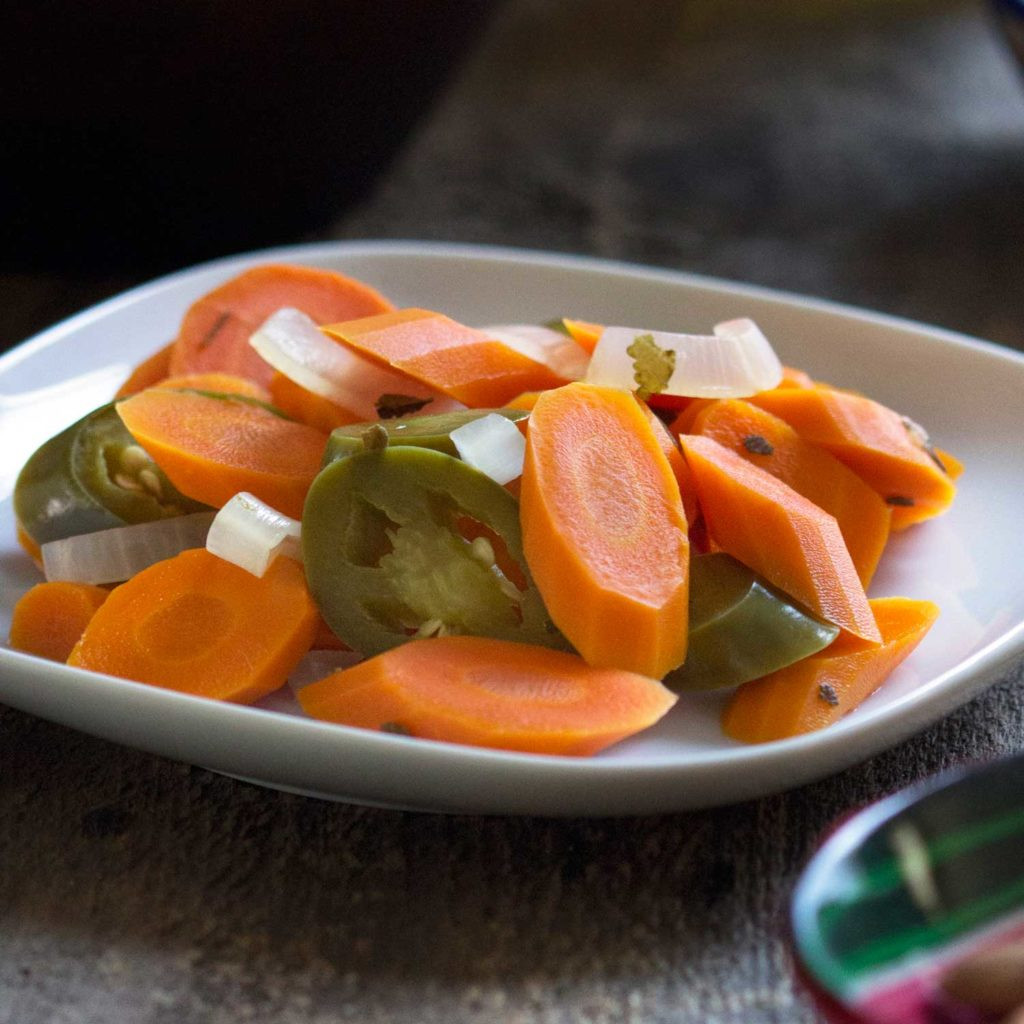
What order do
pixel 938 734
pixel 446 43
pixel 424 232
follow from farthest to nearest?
pixel 424 232 → pixel 446 43 → pixel 938 734

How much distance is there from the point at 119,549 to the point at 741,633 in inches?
28.4

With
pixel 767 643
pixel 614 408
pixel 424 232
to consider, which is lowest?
pixel 424 232

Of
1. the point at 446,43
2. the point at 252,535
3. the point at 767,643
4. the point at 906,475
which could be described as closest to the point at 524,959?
the point at 767,643

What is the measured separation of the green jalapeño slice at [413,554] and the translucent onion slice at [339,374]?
0.27 metres

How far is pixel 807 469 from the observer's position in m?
1.61

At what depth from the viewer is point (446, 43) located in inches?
118

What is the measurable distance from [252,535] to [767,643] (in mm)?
548

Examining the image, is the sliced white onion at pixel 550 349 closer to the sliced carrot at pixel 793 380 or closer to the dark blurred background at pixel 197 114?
the sliced carrot at pixel 793 380

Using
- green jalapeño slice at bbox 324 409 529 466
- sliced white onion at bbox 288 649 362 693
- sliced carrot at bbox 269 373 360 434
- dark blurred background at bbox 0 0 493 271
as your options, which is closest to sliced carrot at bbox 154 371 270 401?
sliced carrot at bbox 269 373 360 434

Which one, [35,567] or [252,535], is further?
[35,567]

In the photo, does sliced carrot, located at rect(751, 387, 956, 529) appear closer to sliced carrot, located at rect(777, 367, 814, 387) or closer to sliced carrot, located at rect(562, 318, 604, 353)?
sliced carrot, located at rect(777, 367, 814, 387)

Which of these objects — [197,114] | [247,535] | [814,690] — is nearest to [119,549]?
[247,535]

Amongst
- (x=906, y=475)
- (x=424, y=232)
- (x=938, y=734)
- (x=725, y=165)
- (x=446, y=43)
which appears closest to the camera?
(x=938, y=734)

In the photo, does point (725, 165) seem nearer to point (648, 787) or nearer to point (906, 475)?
point (906, 475)
